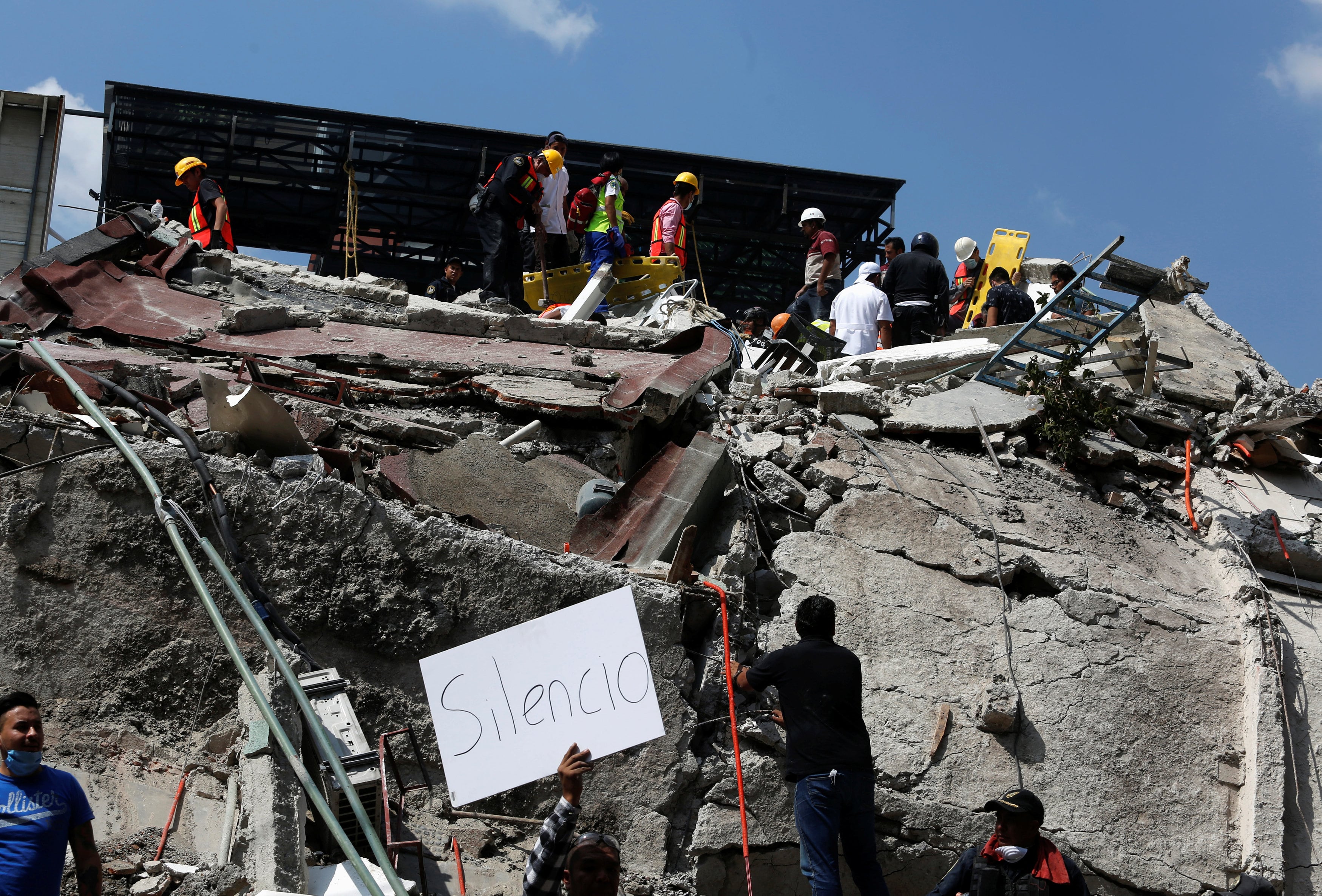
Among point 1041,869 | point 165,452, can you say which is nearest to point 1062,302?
point 1041,869

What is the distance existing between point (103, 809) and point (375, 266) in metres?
14.1

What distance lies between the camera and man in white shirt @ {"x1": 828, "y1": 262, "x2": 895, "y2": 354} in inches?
365

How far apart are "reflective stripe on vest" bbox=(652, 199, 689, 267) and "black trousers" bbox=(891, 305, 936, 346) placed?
2488 millimetres

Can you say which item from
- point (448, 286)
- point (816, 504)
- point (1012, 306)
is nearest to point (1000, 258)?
point (1012, 306)

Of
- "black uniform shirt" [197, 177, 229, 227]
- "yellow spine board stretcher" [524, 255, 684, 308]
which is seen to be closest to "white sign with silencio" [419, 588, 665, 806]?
"yellow spine board stretcher" [524, 255, 684, 308]

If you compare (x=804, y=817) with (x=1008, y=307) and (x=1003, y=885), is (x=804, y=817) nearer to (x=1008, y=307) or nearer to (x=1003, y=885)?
(x=1003, y=885)

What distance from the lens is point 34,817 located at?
299 centimetres

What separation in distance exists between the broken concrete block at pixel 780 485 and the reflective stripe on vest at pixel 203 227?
20.2ft

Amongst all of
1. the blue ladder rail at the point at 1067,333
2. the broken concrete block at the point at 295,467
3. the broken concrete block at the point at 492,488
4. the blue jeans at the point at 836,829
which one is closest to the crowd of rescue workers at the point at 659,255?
the blue ladder rail at the point at 1067,333

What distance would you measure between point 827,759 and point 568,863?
43.2 inches

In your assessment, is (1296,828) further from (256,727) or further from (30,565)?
(30,565)

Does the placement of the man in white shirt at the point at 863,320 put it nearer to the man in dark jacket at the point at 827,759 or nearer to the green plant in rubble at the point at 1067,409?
the green plant in rubble at the point at 1067,409

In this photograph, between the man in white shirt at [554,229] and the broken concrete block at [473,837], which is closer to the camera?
the broken concrete block at [473,837]

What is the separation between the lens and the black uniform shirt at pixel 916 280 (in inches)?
392
